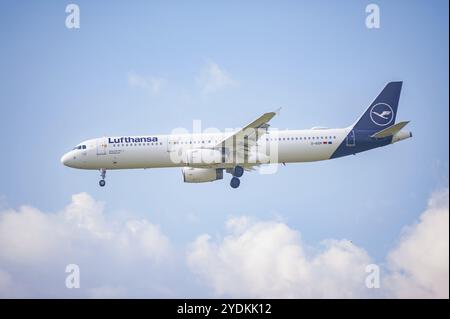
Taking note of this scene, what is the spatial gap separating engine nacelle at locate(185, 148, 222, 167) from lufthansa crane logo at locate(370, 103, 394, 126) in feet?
40.5

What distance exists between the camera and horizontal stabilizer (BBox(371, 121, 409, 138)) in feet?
180

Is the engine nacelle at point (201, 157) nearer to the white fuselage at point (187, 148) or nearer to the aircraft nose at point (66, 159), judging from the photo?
the white fuselage at point (187, 148)

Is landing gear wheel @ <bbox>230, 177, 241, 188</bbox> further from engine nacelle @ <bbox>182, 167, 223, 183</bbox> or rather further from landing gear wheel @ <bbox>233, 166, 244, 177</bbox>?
engine nacelle @ <bbox>182, 167, 223, 183</bbox>

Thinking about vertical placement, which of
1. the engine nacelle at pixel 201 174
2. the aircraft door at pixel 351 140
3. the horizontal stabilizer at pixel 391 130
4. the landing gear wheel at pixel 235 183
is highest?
the horizontal stabilizer at pixel 391 130

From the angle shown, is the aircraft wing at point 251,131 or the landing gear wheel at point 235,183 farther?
the landing gear wheel at point 235,183

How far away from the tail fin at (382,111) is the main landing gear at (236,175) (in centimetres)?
901

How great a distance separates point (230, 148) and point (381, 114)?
11986 millimetres

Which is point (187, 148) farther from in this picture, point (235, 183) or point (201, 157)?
point (235, 183)

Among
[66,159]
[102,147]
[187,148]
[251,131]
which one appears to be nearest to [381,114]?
[251,131]

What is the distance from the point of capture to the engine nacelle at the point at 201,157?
183 feet

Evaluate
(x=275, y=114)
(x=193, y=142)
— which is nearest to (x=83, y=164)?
(x=193, y=142)

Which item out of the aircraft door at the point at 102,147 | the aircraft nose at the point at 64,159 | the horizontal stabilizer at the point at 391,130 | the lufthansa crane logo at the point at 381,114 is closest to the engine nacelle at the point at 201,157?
the aircraft door at the point at 102,147

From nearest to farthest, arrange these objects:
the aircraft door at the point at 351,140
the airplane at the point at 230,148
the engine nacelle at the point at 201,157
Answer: the engine nacelle at the point at 201,157
the airplane at the point at 230,148
the aircraft door at the point at 351,140

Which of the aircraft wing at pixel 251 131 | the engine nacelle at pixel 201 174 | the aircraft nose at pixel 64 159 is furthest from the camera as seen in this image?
the aircraft nose at pixel 64 159
